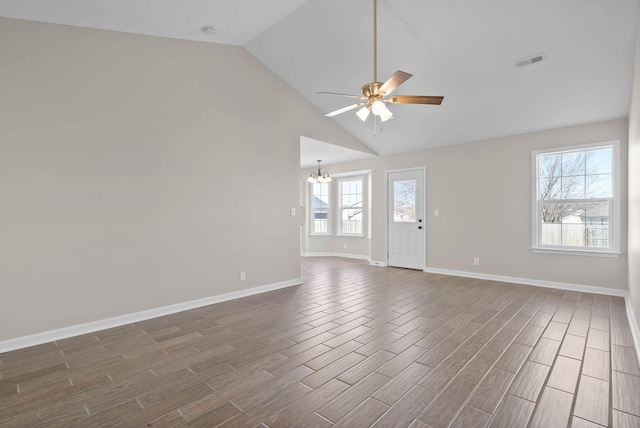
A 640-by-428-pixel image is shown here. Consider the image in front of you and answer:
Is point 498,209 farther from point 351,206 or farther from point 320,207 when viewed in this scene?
point 320,207

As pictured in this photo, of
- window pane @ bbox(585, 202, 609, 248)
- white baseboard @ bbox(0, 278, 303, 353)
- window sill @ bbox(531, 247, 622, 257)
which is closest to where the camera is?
white baseboard @ bbox(0, 278, 303, 353)

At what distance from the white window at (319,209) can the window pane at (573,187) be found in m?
5.03

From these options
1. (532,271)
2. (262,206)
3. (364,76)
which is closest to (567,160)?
(532,271)

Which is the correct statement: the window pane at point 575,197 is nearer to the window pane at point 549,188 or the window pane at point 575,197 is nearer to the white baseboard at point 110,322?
the window pane at point 549,188

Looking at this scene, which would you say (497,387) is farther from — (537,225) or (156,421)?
(537,225)

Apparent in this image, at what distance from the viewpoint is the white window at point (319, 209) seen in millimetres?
8523

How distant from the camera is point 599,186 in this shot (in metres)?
4.54

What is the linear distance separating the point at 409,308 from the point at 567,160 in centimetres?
346

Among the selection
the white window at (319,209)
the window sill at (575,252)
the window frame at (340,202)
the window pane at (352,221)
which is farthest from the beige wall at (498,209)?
the white window at (319,209)

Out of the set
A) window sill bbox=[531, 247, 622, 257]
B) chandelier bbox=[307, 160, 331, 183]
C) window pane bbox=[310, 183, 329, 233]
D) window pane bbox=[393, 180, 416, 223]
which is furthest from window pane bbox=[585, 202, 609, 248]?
window pane bbox=[310, 183, 329, 233]

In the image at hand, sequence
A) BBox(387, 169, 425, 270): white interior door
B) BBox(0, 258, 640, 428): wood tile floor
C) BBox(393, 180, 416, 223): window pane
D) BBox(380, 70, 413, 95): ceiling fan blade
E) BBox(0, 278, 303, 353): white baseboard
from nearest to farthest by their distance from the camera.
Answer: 1. BBox(0, 258, 640, 428): wood tile floor
2. BBox(380, 70, 413, 95): ceiling fan blade
3. BBox(0, 278, 303, 353): white baseboard
4. BBox(387, 169, 425, 270): white interior door
5. BBox(393, 180, 416, 223): window pane

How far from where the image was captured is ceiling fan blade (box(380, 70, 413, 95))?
262 centimetres

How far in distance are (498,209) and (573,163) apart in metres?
1.20

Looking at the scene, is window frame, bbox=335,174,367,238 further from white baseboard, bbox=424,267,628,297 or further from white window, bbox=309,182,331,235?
white baseboard, bbox=424,267,628,297
